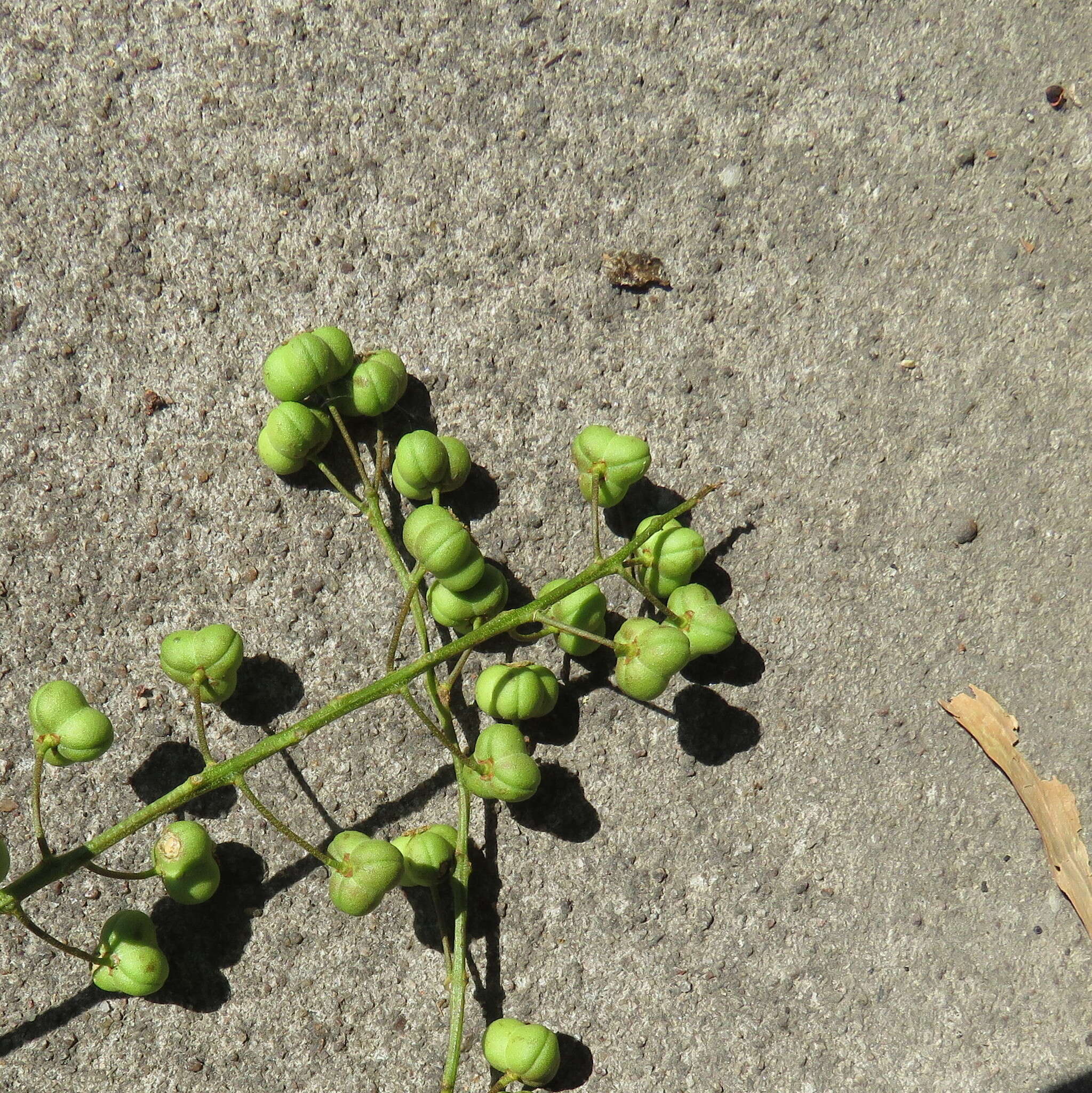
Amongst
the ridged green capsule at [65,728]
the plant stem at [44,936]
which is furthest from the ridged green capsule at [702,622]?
the plant stem at [44,936]

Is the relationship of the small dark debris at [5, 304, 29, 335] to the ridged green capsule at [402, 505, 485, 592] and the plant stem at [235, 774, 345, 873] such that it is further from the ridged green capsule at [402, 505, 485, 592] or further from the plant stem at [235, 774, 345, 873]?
the plant stem at [235, 774, 345, 873]

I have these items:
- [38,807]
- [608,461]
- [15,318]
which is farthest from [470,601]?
[15,318]

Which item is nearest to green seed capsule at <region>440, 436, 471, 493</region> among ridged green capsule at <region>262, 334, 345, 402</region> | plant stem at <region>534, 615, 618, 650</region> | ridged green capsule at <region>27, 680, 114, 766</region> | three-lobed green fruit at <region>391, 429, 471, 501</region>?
three-lobed green fruit at <region>391, 429, 471, 501</region>

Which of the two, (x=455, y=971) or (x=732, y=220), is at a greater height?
(x=732, y=220)

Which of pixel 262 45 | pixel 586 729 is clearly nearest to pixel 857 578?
pixel 586 729

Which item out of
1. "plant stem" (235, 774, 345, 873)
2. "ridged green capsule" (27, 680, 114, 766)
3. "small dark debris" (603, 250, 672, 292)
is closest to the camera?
"plant stem" (235, 774, 345, 873)

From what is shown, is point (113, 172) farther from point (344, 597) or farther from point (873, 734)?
point (873, 734)
